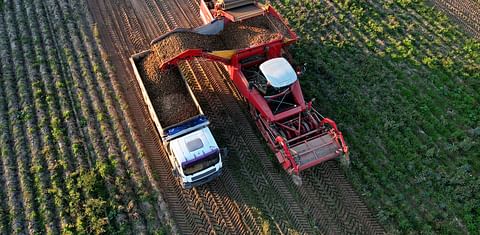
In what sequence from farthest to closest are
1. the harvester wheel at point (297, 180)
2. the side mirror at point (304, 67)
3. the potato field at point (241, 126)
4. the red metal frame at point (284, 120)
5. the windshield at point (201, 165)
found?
the side mirror at point (304, 67) < the harvester wheel at point (297, 180) < the red metal frame at point (284, 120) < the potato field at point (241, 126) < the windshield at point (201, 165)

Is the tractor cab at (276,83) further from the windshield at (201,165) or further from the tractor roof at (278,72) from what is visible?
the windshield at (201,165)

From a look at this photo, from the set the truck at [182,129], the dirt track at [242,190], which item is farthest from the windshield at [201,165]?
the dirt track at [242,190]

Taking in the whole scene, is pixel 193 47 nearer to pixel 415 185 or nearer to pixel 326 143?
pixel 326 143

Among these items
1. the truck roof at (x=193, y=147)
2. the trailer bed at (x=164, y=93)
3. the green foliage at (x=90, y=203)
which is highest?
the trailer bed at (x=164, y=93)

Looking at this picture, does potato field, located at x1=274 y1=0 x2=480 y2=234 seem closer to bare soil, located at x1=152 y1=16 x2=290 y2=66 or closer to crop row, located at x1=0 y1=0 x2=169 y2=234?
bare soil, located at x1=152 y1=16 x2=290 y2=66

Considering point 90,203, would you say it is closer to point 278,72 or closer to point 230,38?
point 278,72

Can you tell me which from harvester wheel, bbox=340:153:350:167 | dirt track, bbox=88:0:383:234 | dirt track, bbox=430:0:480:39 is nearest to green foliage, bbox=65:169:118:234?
dirt track, bbox=88:0:383:234

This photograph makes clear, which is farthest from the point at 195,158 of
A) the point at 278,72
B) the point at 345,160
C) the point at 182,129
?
the point at 345,160
